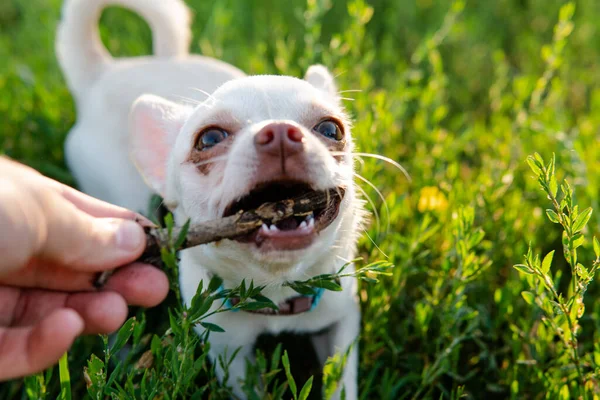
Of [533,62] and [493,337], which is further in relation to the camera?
[533,62]

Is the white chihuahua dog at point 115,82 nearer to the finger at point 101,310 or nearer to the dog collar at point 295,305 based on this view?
the dog collar at point 295,305

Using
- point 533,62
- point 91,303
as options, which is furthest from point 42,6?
point 91,303

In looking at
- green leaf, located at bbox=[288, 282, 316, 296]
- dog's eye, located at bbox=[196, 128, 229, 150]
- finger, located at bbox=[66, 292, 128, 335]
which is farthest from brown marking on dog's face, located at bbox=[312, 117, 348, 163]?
finger, located at bbox=[66, 292, 128, 335]

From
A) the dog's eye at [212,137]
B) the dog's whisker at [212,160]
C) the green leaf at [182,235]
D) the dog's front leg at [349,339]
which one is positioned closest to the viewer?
the green leaf at [182,235]

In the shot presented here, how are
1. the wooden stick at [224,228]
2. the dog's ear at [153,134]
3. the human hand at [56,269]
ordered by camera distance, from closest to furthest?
the human hand at [56,269] → the wooden stick at [224,228] → the dog's ear at [153,134]

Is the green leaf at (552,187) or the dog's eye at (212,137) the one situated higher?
the dog's eye at (212,137)

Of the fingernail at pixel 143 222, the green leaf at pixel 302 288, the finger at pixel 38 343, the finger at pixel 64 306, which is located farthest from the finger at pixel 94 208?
the green leaf at pixel 302 288

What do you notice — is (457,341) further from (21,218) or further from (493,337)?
(21,218)
